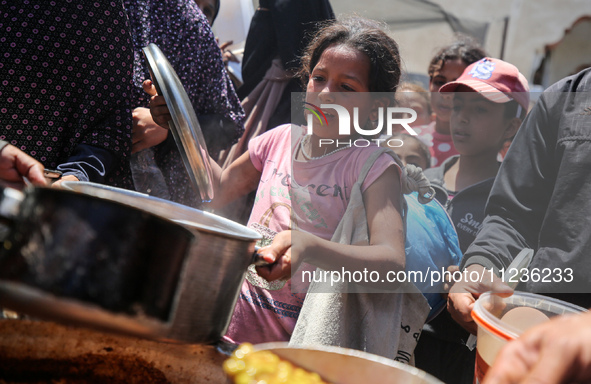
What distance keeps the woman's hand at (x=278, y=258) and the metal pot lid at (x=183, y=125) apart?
0.34 metres

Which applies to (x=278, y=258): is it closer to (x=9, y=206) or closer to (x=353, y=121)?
(x=9, y=206)

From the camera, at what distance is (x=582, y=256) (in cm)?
138

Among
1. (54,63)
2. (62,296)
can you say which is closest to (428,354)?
(62,296)

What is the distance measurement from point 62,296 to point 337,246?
0.82 meters

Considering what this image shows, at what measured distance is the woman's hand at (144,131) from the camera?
182cm

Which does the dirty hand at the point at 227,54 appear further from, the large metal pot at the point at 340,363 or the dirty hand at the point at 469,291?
the large metal pot at the point at 340,363

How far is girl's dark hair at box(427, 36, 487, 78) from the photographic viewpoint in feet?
9.56

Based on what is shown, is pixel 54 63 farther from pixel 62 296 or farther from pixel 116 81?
pixel 62 296

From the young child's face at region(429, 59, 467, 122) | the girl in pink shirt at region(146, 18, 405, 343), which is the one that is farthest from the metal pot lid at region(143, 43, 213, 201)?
the young child's face at region(429, 59, 467, 122)

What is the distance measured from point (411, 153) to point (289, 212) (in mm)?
1569

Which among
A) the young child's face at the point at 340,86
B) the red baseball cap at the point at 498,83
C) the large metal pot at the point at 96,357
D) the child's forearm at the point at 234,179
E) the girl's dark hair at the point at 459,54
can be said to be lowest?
the large metal pot at the point at 96,357

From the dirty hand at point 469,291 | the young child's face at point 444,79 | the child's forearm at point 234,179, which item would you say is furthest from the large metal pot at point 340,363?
the young child's face at point 444,79

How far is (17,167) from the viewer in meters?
1.08

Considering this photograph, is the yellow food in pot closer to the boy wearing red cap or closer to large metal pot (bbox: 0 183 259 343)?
large metal pot (bbox: 0 183 259 343)
